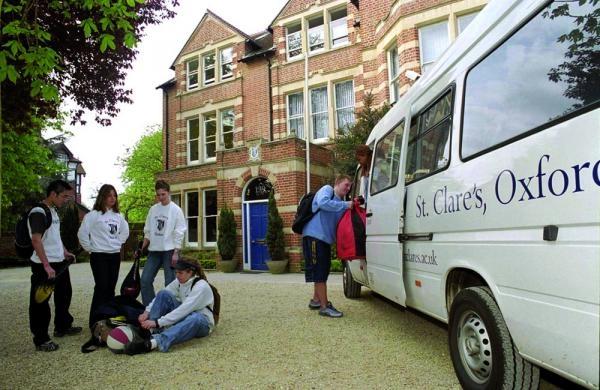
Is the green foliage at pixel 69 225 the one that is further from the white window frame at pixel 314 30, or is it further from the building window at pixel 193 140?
the white window frame at pixel 314 30

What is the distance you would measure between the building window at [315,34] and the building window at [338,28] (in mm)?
422

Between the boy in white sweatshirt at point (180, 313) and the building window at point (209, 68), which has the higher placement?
the building window at point (209, 68)

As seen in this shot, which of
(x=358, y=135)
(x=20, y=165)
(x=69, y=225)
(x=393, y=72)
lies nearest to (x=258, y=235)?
(x=358, y=135)

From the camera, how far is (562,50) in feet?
6.79

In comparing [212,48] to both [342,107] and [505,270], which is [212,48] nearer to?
[342,107]

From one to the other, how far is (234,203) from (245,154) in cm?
171

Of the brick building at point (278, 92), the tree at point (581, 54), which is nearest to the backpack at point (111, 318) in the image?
the tree at point (581, 54)

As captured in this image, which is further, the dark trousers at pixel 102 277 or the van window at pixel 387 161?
the dark trousers at pixel 102 277

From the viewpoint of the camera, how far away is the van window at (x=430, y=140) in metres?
3.17

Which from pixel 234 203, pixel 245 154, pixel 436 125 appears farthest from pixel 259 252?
pixel 436 125

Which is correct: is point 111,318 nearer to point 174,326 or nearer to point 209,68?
point 174,326

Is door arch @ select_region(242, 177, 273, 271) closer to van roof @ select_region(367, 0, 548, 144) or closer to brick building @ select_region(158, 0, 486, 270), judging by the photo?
brick building @ select_region(158, 0, 486, 270)

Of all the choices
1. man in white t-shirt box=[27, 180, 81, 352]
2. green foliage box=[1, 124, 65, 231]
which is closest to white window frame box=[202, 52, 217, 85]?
green foliage box=[1, 124, 65, 231]

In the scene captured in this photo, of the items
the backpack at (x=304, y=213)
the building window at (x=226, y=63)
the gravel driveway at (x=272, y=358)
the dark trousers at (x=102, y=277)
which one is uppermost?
the building window at (x=226, y=63)
